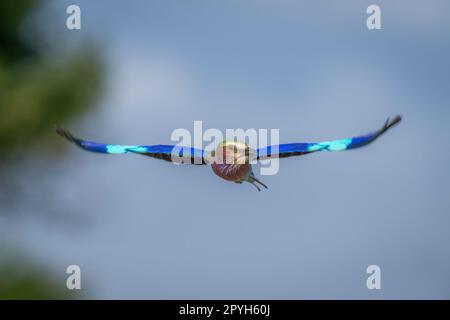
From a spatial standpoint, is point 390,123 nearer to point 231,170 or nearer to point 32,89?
point 231,170

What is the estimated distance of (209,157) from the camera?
13781 mm

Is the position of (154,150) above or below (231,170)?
above

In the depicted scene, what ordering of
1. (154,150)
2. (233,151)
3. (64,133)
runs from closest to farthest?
(233,151) → (154,150) → (64,133)

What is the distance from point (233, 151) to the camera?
Answer: 13469 millimetres

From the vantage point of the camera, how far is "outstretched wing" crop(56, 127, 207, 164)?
13.9 m

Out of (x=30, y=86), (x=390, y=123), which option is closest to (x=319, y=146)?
(x=390, y=123)

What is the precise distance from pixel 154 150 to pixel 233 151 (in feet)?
3.76

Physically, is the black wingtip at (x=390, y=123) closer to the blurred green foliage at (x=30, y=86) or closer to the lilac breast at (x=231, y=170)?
the lilac breast at (x=231, y=170)

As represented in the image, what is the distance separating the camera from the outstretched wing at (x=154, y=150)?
548 inches

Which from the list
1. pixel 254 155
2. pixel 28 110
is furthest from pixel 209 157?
pixel 28 110

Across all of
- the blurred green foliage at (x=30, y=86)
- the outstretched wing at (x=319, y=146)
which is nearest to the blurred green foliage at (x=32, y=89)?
the blurred green foliage at (x=30, y=86)
